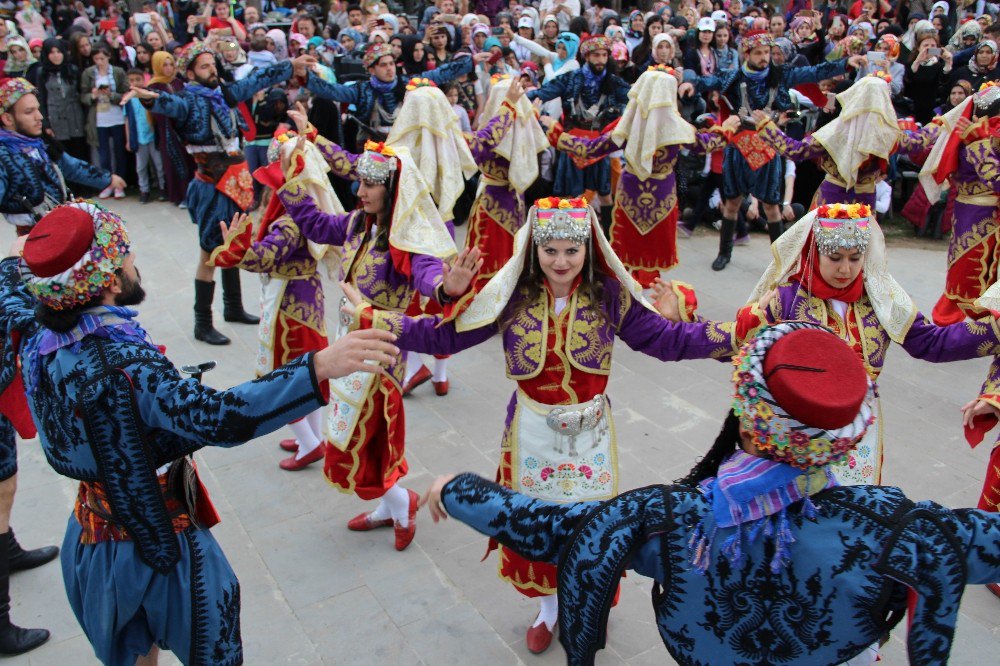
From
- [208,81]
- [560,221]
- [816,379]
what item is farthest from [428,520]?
[208,81]

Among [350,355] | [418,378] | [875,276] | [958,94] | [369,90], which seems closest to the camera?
[350,355]

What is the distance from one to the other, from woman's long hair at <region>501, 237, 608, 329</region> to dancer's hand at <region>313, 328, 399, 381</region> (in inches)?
46.5

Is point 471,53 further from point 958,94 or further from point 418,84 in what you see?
point 958,94

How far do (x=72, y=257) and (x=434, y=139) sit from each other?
3822 mm

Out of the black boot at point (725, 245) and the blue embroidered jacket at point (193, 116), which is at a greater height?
the blue embroidered jacket at point (193, 116)

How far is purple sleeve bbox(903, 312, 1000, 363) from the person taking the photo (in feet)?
10.8

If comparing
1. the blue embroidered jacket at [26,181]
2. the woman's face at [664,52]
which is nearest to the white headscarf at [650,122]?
the woman's face at [664,52]

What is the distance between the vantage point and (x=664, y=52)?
8711mm

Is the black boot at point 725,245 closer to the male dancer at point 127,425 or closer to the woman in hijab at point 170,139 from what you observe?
the woman in hijab at point 170,139

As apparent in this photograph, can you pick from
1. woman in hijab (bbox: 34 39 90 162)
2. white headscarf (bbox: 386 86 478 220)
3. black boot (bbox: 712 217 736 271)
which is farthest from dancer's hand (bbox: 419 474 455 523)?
woman in hijab (bbox: 34 39 90 162)

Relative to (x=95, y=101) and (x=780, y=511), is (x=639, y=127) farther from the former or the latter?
(x=95, y=101)

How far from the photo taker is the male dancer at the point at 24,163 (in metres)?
5.62

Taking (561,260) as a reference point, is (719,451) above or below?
below

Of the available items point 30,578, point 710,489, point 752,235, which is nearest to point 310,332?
point 30,578
